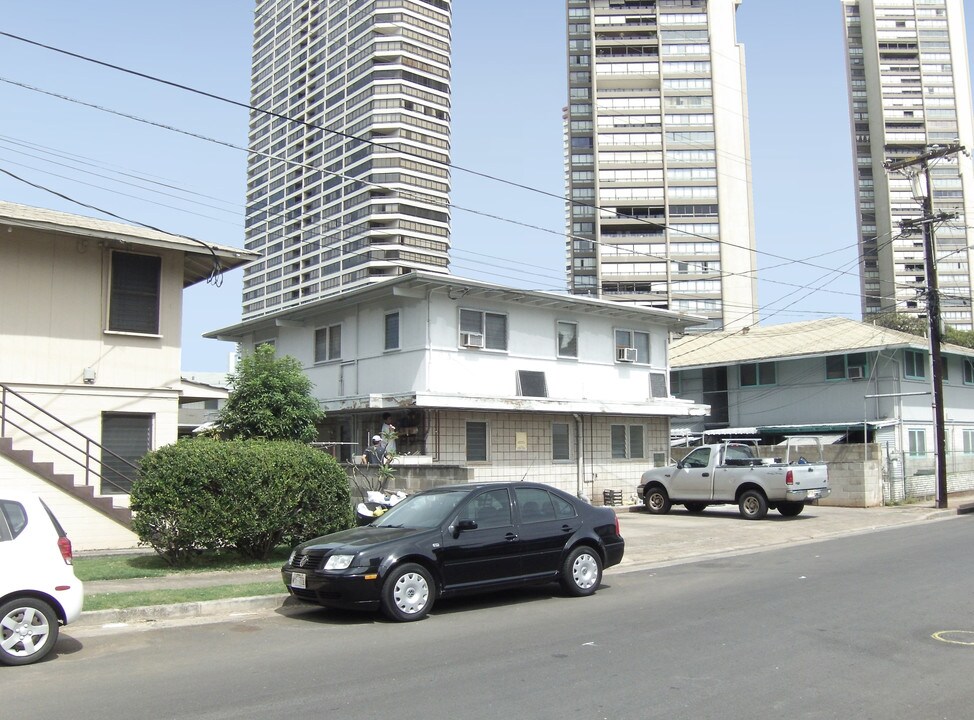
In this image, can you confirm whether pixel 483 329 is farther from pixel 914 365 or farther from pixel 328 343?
pixel 914 365

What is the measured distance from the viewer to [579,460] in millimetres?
25156

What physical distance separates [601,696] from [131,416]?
12854 mm

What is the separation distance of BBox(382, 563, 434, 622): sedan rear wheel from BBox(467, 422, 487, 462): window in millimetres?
13353

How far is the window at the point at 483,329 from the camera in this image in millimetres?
23203

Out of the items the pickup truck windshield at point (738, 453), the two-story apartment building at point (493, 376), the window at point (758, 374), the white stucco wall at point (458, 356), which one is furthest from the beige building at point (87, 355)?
the window at point (758, 374)

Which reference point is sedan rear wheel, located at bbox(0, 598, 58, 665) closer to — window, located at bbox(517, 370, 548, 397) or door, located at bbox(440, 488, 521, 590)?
door, located at bbox(440, 488, 521, 590)

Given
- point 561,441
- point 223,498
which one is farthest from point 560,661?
point 561,441

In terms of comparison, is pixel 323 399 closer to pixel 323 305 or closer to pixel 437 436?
pixel 323 305

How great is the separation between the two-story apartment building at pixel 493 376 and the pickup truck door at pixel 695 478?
276cm

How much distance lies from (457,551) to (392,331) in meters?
14.2

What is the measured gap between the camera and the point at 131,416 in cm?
1658

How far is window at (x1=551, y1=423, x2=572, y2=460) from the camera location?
982 inches

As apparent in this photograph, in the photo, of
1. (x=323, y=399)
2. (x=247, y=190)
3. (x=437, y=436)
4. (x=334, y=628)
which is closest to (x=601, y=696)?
(x=334, y=628)

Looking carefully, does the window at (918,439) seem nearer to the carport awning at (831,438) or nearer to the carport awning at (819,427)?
the carport awning at (819,427)
